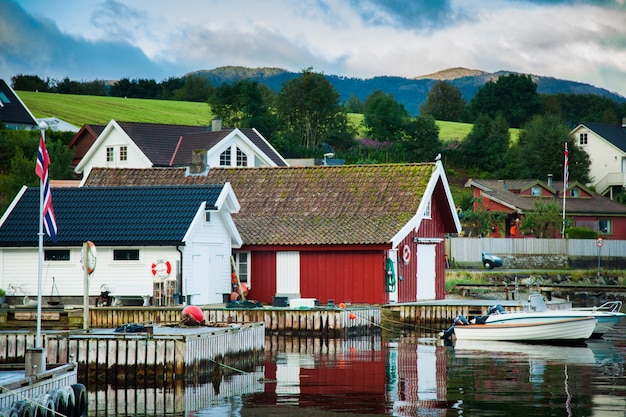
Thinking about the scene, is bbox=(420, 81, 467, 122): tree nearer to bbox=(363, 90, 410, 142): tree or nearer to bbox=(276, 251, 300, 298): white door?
bbox=(363, 90, 410, 142): tree

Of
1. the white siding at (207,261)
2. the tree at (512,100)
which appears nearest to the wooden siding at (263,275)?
the white siding at (207,261)

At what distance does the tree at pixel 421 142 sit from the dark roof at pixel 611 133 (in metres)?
13.7

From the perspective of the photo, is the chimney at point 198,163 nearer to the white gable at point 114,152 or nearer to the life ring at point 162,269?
the life ring at point 162,269

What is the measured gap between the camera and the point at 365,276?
41844mm

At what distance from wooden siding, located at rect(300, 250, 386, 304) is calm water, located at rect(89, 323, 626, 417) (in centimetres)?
740

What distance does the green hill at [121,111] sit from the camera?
368 feet

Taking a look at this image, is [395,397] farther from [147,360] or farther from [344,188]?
[344,188]

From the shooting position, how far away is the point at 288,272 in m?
42.7

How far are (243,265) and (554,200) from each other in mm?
45306

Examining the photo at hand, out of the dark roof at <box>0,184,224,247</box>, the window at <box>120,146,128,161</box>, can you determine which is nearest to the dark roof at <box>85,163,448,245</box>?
the dark roof at <box>0,184,224,247</box>

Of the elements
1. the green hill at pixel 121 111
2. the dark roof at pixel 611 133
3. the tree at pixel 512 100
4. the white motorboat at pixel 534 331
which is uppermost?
the tree at pixel 512 100

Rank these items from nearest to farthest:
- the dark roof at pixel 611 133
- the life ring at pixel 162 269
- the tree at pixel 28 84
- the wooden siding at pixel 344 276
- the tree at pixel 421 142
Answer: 1. the life ring at pixel 162 269
2. the wooden siding at pixel 344 276
3. the dark roof at pixel 611 133
4. the tree at pixel 421 142
5. the tree at pixel 28 84

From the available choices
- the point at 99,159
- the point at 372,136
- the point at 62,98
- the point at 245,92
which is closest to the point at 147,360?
the point at 99,159

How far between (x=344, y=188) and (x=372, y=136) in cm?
→ 6546
